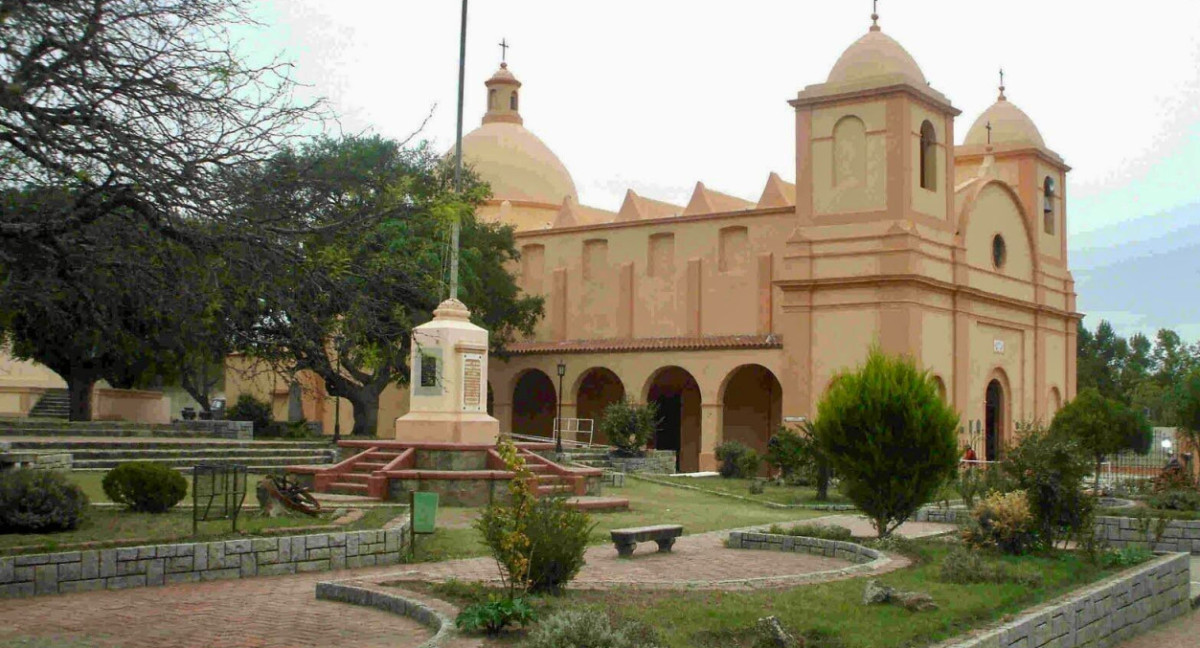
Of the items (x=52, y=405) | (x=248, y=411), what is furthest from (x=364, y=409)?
(x=52, y=405)

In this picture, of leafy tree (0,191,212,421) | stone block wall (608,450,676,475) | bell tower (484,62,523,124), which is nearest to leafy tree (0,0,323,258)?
leafy tree (0,191,212,421)

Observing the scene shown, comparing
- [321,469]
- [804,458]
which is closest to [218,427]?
[321,469]

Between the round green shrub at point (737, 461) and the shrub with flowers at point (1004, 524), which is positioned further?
the round green shrub at point (737, 461)

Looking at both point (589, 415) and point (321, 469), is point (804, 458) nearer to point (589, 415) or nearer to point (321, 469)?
point (321, 469)

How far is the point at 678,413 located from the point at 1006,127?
1512cm

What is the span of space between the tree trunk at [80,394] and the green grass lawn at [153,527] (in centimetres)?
1939

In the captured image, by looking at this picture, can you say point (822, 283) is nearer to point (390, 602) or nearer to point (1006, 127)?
point (1006, 127)

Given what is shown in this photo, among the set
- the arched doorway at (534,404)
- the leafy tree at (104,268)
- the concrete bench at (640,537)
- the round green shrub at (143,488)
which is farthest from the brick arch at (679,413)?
the leafy tree at (104,268)

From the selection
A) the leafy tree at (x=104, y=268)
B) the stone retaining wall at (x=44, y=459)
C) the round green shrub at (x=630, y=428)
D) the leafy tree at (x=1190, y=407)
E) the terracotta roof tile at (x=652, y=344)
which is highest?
the terracotta roof tile at (x=652, y=344)

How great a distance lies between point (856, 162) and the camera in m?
34.4

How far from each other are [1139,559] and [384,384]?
92.7ft

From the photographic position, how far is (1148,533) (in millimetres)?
15875

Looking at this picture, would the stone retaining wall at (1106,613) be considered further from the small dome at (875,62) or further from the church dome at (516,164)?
the church dome at (516,164)

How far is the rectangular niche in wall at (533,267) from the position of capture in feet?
140
